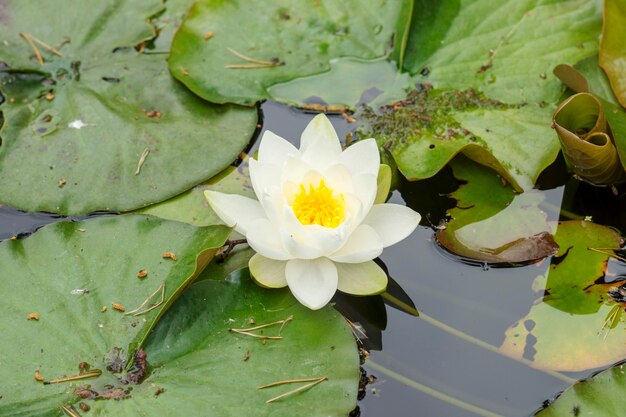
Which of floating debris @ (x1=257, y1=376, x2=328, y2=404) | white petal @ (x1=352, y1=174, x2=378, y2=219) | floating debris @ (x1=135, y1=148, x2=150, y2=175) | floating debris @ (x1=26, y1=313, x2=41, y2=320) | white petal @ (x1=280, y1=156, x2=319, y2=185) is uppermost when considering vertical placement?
white petal @ (x1=280, y1=156, x2=319, y2=185)

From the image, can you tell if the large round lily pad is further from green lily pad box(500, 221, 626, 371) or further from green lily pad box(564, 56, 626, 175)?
green lily pad box(564, 56, 626, 175)

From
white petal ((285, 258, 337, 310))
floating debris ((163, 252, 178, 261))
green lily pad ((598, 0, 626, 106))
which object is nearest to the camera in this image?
white petal ((285, 258, 337, 310))

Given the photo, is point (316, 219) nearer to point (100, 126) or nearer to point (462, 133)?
point (462, 133)

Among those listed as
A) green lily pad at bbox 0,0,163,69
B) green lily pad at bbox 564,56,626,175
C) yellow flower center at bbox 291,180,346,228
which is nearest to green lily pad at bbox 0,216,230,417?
yellow flower center at bbox 291,180,346,228

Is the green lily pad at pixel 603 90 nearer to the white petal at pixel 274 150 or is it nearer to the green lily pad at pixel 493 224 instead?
the green lily pad at pixel 493 224

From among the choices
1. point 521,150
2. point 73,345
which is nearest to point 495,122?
point 521,150

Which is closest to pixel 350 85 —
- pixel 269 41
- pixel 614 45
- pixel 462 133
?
pixel 269 41
